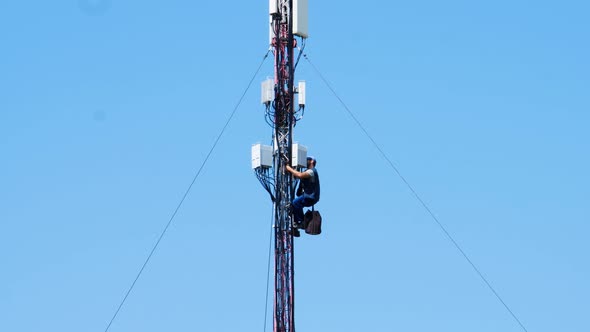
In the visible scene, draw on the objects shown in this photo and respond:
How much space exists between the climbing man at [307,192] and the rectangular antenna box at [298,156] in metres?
0.18

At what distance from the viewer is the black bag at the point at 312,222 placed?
5856cm

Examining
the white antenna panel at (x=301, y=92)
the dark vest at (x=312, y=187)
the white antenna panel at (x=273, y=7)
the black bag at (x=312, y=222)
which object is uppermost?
the white antenna panel at (x=273, y=7)

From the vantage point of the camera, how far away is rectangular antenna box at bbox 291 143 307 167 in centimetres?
5847

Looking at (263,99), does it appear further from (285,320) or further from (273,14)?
(285,320)

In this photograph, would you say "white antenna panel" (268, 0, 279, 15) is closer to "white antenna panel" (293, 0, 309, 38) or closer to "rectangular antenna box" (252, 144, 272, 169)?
"white antenna panel" (293, 0, 309, 38)

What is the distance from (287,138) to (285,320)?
511cm

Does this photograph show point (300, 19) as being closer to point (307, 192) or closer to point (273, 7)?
point (273, 7)

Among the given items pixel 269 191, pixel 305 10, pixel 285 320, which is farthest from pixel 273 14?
pixel 285 320

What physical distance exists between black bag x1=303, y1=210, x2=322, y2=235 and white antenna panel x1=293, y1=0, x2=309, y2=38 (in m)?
5.02

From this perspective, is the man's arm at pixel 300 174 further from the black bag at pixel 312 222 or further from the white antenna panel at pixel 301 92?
the white antenna panel at pixel 301 92

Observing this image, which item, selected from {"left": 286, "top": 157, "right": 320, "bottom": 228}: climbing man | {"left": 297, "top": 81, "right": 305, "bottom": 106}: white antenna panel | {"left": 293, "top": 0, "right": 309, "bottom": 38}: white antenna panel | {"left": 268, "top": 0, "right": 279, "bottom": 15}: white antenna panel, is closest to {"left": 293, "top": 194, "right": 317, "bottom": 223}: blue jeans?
{"left": 286, "top": 157, "right": 320, "bottom": 228}: climbing man

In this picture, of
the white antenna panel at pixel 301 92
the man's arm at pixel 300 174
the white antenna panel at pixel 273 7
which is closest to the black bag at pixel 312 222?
the man's arm at pixel 300 174

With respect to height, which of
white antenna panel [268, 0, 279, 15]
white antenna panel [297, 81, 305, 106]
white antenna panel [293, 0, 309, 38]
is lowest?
white antenna panel [297, 81, 305, 106]

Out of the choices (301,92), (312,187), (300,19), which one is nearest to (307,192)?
(312,187)
